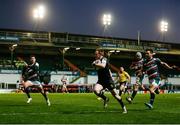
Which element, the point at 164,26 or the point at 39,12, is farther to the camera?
the point at 164,26

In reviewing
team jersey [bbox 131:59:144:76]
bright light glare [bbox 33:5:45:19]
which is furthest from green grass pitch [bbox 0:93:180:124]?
bright light glare [bbox 33:5:45:19]

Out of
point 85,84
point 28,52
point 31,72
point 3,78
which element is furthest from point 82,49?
point 31,72

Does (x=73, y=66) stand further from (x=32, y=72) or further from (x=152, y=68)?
(x=152, y=68)

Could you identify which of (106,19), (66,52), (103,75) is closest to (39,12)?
(66,52)

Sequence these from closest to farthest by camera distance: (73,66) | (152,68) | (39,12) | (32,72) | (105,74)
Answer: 1. (105,74)
2. (152,68)
3. (32,72)
4. (39,12)
5. (73,66)

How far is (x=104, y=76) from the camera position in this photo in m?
18.6

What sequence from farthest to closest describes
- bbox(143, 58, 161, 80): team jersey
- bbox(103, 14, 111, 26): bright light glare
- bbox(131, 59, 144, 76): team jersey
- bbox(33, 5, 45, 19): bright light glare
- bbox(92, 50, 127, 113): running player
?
1. bbox(103, 14, 111, 26): bright light glare
2. bbox(33, 5, 45, 19): bright light glare
3. bbox(131, 59, 144, 76): team jersey
4. bbox(143, 58, 161, 80): team jersey
5. bbox(92, 50, 127, 113): running player

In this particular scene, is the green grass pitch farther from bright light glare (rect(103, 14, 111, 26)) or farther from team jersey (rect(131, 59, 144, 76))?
bright light glare (rect(103, 14, 111, 26))

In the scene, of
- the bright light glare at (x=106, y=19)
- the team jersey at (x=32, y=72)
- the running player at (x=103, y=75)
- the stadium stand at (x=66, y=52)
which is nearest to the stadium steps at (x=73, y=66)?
the stadium stand at (x=66, y=52)

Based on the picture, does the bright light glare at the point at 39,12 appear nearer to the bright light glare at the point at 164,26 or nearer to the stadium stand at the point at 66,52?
the stadium stand at the point at 66,52

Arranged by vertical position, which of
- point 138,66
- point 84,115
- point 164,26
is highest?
point 164,26

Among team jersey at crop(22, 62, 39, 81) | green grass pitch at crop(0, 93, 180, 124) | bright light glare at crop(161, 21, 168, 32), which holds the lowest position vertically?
green grass pitch at crop(0, 93, 180, 124)

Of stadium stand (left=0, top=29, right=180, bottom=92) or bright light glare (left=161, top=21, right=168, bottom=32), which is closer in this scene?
stadium stand (left=0, top=29, right=180, bottom=92)

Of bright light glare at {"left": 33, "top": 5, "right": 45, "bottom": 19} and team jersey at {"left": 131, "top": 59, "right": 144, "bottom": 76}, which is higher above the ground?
bright light glare at {"left": 33, "top": 5, "right": 45, "bottom": 19}
